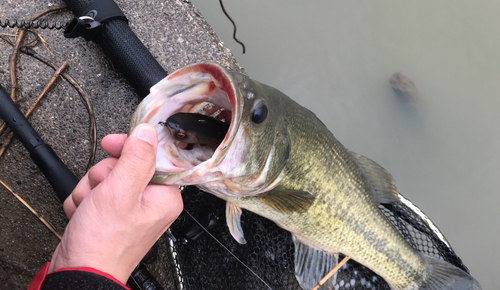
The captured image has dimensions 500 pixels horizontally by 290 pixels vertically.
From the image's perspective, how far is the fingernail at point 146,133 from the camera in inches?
42.4

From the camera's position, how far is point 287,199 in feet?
5.12

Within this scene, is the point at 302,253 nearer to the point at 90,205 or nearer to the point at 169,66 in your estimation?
the point at 90,205

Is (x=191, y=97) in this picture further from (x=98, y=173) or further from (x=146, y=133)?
(x=98, y=173)

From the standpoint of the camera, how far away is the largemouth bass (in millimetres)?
1148

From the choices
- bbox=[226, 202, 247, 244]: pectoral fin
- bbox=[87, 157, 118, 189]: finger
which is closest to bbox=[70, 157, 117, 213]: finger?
bbox=[87, 157, 118, 189]: finger

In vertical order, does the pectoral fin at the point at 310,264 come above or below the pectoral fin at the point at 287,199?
below

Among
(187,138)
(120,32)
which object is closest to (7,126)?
(120,32)

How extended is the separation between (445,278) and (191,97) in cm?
185

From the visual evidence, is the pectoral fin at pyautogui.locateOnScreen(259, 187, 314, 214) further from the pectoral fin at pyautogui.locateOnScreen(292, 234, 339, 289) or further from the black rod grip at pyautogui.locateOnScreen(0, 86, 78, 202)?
the black rod grip at pyautogui.locateOnScreen(0, 86, 78, 202)

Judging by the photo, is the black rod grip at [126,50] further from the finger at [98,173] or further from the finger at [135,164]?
the finger at [135,164]

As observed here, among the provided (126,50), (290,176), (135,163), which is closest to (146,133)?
(135,163)

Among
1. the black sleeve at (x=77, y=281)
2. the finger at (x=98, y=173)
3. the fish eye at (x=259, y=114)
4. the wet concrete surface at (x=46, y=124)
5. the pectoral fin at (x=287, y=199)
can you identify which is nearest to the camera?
the black sleeve at (x=77, y=281)

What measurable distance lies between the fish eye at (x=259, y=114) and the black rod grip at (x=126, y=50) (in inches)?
38.0

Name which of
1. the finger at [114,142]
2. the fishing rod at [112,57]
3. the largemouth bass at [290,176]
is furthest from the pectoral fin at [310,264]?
the finger at [114,142]
